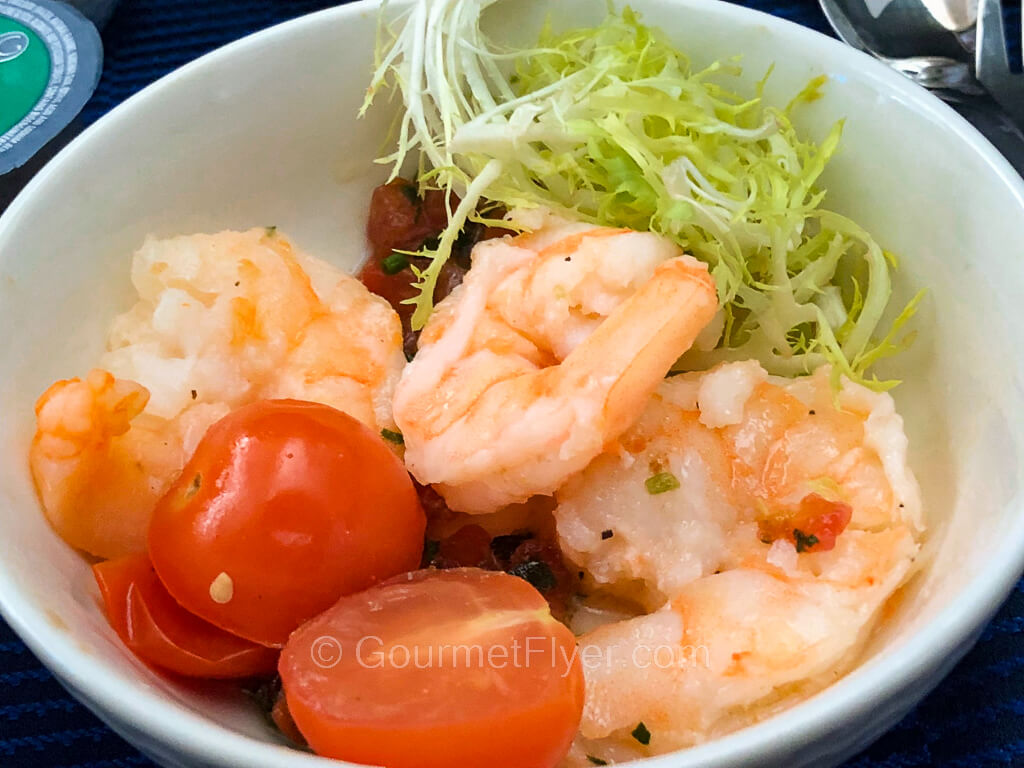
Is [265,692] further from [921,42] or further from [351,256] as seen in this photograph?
[921,42]

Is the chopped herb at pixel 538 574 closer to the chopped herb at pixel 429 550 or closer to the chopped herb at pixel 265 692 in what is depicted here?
the chopped herb at pixel 429 550

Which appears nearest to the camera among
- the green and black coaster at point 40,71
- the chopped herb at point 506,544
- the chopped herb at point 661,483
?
the chopped herb at point 661,483

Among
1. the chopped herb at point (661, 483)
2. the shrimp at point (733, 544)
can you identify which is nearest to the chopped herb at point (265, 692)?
the shrimp at point (733, 544)

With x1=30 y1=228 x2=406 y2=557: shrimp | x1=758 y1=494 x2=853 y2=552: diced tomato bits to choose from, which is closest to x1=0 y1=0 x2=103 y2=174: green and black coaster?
x1=30 y1=228 x2=406 y2=557: shrimp

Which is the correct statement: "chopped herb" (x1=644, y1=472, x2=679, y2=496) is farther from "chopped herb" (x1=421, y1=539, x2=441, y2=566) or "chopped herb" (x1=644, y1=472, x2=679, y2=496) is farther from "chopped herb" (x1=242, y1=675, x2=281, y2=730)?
"chopped herb" (x1=242, y1=675, x2=281, y2=730)

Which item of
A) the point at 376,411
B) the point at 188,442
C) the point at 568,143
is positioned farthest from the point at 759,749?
the point at 568,143

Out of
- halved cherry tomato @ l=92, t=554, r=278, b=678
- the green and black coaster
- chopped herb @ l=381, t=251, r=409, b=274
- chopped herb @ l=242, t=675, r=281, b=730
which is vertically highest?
the green and black coaster
